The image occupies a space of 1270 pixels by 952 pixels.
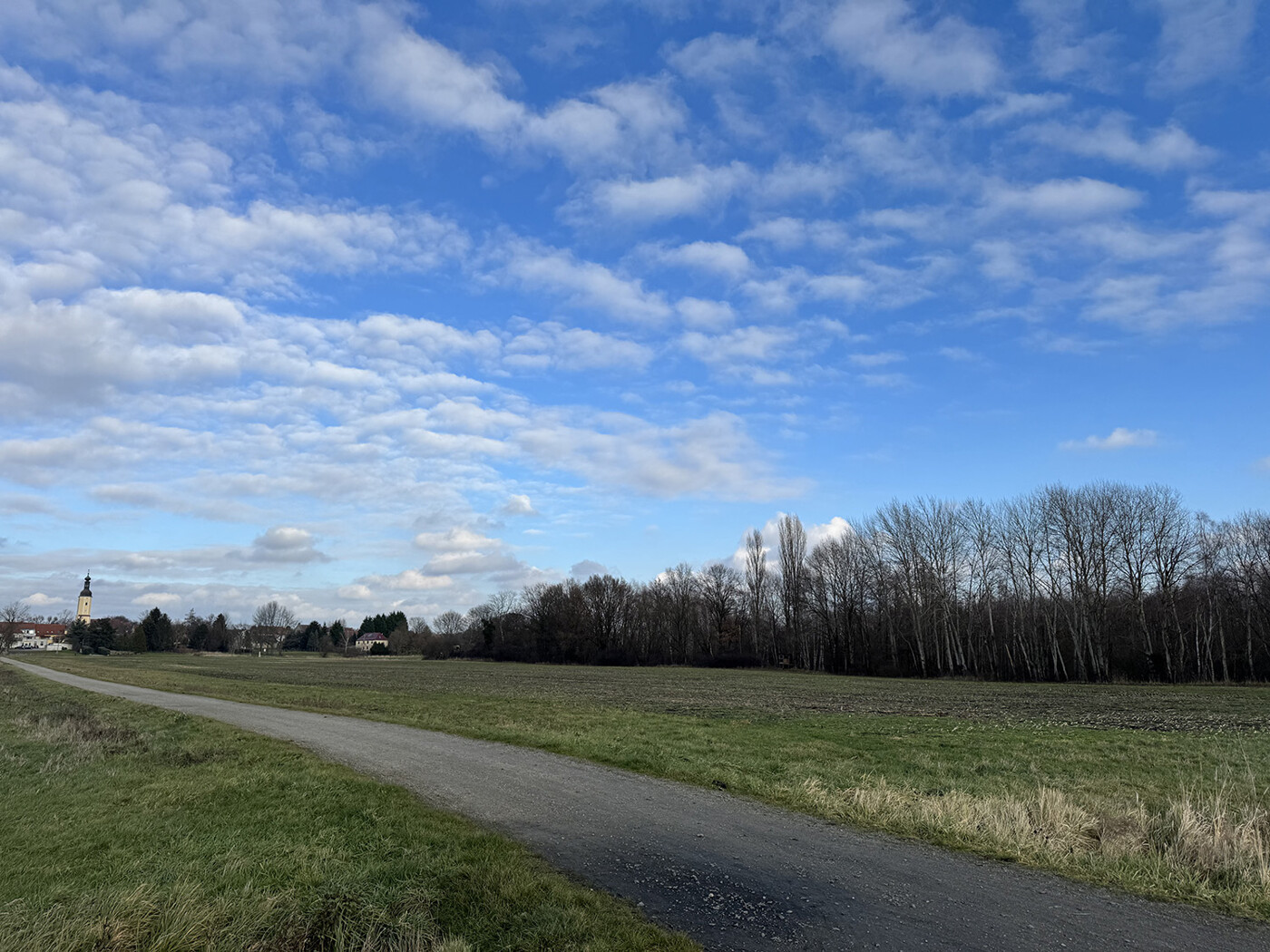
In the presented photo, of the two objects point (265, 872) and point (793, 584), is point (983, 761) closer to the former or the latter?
point (265, 872)

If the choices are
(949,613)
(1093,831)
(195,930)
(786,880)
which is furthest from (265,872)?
(949,613)

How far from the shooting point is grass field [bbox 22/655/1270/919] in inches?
339

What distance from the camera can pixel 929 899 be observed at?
23.0 feet

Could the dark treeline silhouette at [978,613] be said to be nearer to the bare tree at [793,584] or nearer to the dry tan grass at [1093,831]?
the bare tree at [793,584]

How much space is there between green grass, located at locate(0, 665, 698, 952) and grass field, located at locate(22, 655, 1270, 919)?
5.14 metres

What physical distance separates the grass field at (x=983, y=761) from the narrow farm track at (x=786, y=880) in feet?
2.57

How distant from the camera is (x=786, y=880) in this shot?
756 centimetres

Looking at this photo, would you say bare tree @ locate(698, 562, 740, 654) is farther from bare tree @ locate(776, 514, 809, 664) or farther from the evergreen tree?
the evergreen tree

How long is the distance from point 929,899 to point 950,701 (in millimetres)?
33441

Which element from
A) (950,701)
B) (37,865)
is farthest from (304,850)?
(950,701)

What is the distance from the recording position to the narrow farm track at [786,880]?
6.18 m

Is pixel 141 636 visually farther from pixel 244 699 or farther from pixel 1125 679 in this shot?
pixel 1125 679

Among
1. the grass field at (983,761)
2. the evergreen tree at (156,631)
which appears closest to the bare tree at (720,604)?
the grass field at (983,761)

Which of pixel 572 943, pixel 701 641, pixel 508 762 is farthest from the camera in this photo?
pixel 701 641
